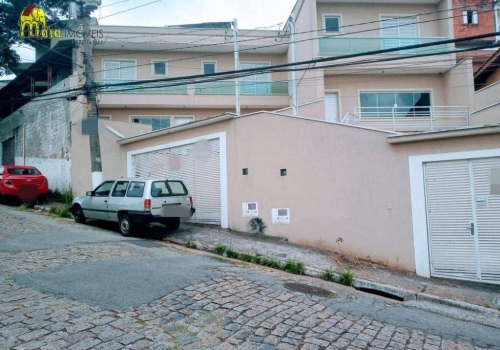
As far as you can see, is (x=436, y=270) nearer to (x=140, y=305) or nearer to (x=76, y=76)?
(x=140, y=305)

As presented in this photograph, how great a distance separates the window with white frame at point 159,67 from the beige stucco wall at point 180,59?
0.57 feet

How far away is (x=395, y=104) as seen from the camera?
18.0 metres

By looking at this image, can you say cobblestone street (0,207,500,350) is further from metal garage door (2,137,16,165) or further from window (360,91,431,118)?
metal garage door (2,137,16,165)

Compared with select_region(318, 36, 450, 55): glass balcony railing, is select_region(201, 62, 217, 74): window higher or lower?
higher

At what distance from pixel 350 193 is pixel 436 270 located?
262 centimetres

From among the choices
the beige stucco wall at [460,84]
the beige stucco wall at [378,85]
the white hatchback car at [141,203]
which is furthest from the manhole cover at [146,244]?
the beige stucco wall at [460,84]

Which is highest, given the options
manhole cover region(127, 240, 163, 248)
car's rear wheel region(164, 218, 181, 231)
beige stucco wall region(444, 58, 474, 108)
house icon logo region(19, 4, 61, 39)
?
house icon logo region(19, 4, 61, 39)

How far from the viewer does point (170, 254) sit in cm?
805

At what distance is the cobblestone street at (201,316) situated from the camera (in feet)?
12.7

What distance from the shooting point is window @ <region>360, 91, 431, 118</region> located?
1784 centimetres

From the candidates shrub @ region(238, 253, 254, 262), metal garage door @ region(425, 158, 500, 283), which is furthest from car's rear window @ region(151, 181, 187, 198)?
metal garage door @ region(425, 158, 500, 283)

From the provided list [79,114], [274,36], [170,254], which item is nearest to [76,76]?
[79,114]

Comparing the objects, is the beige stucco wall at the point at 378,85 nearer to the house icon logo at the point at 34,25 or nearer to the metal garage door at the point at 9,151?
the house icon logo at the point at 34,25

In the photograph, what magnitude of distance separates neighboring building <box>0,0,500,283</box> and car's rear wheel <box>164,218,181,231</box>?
105 cm
